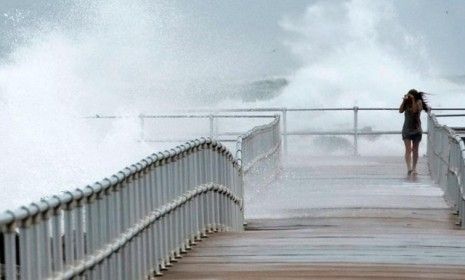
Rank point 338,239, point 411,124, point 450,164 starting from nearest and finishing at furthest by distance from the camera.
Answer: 1. point 338,239
2. point 450,164
3. point 411,124

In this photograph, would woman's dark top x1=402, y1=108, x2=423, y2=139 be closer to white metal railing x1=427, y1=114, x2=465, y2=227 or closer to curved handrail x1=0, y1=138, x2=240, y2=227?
white metal railing x1=427, y1=114, x2=465, y2=227

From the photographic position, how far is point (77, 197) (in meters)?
9.00

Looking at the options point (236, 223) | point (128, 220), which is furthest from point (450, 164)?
point (128, 220)

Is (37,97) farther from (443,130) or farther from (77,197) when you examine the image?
(77,197)

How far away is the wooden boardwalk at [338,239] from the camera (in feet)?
40.0

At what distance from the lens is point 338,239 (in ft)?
48.8

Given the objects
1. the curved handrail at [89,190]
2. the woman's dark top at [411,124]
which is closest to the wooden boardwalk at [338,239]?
the curved handrail at [89,190]

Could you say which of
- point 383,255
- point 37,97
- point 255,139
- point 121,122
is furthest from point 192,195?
point 37,97

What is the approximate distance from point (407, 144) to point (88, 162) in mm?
17637

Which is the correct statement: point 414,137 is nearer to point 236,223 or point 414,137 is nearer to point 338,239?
point 236,223

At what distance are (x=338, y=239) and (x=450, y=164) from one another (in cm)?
699

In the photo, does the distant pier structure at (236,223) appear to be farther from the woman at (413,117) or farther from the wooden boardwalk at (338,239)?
the woman at (413,117)

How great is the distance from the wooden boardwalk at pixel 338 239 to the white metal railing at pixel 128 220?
0.32 m

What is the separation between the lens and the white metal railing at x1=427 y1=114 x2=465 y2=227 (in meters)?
19.1
